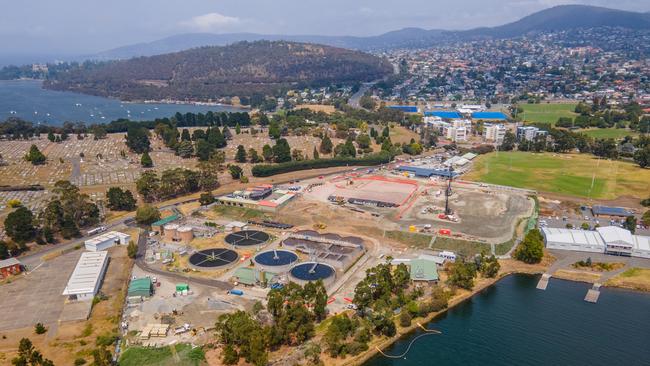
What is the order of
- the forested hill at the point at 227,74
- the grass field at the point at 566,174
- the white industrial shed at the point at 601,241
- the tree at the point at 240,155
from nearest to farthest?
the white industrial shed at the point at 601,241
the grass field at the point at 566,174
the tree at the point at 240,155
the forested hill at the point at 227,74

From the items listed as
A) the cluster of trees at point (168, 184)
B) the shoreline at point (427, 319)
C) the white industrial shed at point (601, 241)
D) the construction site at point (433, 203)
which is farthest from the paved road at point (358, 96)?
the shoreline at point (427, 319)

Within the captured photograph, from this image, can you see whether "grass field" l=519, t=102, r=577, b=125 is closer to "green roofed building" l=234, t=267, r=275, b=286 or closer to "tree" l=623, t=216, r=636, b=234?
"tree" l=623, t=216, r=636, b=234

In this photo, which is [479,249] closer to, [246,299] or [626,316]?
[626,316]

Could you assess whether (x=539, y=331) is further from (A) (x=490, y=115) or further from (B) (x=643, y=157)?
(A) (x=490, y=115)

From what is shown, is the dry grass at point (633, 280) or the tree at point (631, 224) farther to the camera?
the tree at point (631, 224)

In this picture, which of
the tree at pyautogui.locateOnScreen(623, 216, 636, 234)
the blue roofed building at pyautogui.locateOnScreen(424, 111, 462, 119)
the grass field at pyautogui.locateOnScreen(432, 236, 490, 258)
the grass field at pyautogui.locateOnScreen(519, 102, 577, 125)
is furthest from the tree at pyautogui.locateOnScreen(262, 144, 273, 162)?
the grass field at pyautogui.locateOnScreen(519, 102, 577, 125)

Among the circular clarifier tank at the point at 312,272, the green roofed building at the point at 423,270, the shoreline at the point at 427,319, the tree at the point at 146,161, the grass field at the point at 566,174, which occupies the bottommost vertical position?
the shoreline at the point at 427,319

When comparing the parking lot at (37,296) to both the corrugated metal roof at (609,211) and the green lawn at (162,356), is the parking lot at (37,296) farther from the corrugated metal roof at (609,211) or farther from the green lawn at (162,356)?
the corrugated metal roof at (609,211)

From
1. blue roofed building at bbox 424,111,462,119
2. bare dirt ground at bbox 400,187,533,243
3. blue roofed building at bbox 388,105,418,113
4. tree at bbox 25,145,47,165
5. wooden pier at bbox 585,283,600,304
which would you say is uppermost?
tree at bbox 25,145,47,165
